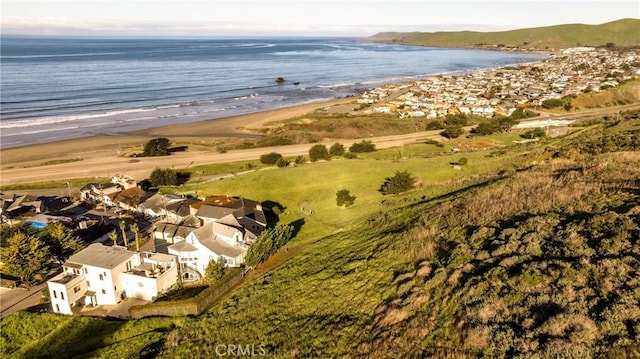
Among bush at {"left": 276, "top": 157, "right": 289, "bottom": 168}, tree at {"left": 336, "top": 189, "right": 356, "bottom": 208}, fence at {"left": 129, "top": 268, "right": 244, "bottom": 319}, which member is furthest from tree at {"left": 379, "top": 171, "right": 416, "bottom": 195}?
bush at {"left": 276, "top": 157, "right": 289, "bottom": 168}

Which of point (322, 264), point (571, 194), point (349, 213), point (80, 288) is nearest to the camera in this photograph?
point (571, 194)

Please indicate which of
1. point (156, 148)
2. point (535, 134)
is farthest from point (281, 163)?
point (535, 134)

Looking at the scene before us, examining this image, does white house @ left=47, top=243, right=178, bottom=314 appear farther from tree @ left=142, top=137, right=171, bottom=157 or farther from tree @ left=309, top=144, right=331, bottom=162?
tree @ left=142, top=137, right=171, bottom=157

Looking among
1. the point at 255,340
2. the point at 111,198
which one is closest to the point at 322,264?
the point at 255,340

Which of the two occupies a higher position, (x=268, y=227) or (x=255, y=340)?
(x=255, y=340)

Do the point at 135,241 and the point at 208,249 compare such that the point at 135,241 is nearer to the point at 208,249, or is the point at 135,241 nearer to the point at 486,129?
the point at 208,249

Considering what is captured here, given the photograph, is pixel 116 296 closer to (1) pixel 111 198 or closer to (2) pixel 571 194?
(1) pixel 111 198

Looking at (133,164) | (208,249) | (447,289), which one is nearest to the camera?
(447,289)
